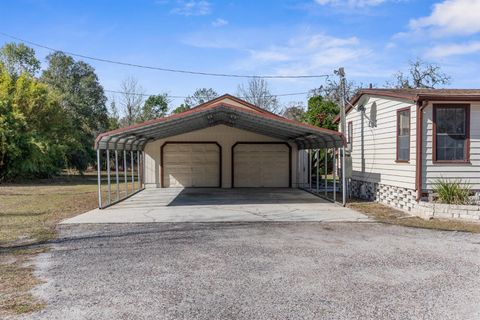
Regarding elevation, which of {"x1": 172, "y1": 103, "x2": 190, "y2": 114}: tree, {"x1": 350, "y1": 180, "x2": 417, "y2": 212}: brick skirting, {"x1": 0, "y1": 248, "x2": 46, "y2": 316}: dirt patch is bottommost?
{"x1": 0, "y1": 248, "x2": 46, "y2": 316}: dirt patch

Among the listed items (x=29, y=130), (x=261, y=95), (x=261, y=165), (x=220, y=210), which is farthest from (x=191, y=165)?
(x=261, y=95)

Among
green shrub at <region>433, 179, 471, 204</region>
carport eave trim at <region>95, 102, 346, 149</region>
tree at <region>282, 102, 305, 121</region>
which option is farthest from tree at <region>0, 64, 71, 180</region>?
tree at <region>282, 102, 305, 121</region>

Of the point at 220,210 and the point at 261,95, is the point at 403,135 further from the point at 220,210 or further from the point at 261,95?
the point at 261,95

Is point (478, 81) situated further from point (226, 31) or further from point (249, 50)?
point (226, 31)

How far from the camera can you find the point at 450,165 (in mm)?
9422

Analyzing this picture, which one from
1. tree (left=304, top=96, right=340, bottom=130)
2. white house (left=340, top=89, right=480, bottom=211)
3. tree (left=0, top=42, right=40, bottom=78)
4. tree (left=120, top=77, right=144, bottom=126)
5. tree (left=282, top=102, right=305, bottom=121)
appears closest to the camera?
white house (left=340, top=89, right=480, bottom=211)

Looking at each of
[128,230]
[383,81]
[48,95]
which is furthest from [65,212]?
[383,81]

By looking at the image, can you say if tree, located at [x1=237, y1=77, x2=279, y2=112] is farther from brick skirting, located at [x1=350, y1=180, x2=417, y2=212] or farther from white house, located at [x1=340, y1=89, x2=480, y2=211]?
white house, located at [x1=340, y1=89, x2=480, y2=211]

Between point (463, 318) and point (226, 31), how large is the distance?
16.3 meters

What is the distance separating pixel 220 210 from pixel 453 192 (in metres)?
5.37

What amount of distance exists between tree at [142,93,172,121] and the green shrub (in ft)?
113

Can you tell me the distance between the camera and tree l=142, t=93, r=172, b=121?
40897mm

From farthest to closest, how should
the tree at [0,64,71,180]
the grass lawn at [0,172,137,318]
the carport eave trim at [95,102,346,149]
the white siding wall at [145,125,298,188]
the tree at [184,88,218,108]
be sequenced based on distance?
the tree at [184,88,218,108]
the tree at [0,64,71,180]
the white siding wall at [145,125,298,188]
the carport eave trim at [95,102,346,149]
the grass lawn at [0,172,137,318]

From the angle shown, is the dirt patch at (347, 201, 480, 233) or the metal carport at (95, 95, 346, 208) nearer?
the dirt patch at (347, 201, 480, 233)
